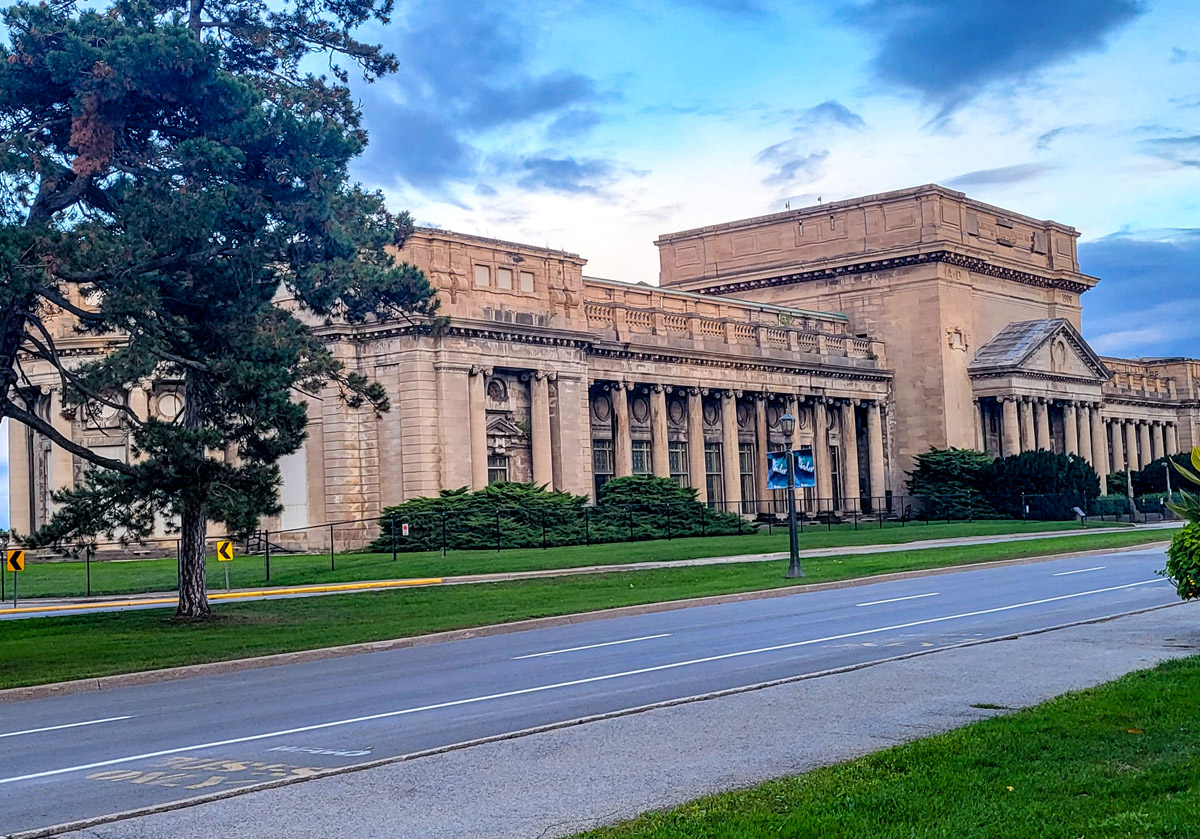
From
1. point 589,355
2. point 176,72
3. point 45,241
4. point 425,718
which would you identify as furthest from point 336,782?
point 589,355

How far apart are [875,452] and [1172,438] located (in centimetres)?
4406

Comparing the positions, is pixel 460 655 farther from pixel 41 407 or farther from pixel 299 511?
pixel 41 407

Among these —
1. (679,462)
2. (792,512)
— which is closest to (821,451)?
(679,462)

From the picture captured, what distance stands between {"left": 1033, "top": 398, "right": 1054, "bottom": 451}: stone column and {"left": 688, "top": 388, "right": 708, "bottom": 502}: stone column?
27351 mm

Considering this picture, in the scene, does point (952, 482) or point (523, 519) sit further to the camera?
point (952, 482)

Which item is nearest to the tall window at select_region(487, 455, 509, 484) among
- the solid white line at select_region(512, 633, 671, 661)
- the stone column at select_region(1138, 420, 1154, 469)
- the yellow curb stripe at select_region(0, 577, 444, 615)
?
the yellow curb stripe at select_region(0, 577, 444, 615)

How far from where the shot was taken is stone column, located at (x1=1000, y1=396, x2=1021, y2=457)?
8194 centimetres

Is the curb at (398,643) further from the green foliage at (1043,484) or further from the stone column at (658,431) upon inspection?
the green foliage at (1043,484)

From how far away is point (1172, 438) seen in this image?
11200cm

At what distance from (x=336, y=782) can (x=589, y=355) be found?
164 feet

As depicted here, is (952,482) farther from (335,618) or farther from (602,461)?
(335,618)

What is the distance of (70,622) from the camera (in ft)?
88.7

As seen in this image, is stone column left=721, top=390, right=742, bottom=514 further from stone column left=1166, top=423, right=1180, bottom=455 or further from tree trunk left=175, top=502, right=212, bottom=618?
stone column left=1166, top=423, right=1180, bottom=455

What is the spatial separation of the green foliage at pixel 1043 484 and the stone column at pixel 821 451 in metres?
8.70
